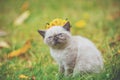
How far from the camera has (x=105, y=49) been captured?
16.4 ft

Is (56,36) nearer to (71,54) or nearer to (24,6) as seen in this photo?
(71,54)

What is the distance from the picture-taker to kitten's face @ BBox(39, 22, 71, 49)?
399 centimetres

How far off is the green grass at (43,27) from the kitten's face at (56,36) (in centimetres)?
37

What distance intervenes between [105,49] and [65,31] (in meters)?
1.10

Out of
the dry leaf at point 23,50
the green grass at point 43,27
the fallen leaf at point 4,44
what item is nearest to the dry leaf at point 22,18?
the green grass at point 43,27

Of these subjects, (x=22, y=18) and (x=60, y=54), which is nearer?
(x=60, y=54)

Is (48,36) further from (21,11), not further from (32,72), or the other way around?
(21,11)

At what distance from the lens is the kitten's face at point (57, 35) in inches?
157

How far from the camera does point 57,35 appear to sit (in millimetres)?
3992

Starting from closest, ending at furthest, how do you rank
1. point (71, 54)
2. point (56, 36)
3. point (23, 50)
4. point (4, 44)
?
point (56, 36), point (71, 54), point (23, 50), point (4, 44)

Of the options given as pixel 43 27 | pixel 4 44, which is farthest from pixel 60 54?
pixel 4 44

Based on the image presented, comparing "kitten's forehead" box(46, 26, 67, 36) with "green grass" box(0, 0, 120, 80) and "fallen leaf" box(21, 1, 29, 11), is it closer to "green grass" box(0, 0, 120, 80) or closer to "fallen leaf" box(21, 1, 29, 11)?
"green grass" box(0, 0, 120, 80)

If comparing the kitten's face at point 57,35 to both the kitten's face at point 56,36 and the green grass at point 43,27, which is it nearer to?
the kitten's face at point 56,36

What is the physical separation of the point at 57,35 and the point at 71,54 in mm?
270
